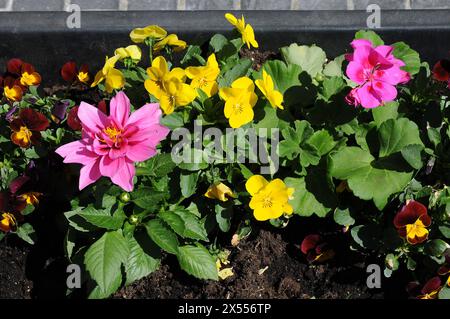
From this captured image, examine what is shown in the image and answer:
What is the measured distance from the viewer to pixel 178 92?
6.24 feet

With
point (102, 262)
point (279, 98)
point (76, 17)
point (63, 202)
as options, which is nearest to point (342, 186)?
point (279, 98)

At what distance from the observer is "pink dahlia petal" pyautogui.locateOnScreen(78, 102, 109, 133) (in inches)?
69.1

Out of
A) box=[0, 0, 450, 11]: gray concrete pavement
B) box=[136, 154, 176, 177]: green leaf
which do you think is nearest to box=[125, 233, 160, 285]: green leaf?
box=[136, 154, 176, 177]: green leaf

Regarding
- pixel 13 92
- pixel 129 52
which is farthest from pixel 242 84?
pixel 13 92

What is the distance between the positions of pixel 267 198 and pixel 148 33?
630 millimetres

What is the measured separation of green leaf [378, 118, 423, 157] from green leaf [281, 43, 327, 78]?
38 cm

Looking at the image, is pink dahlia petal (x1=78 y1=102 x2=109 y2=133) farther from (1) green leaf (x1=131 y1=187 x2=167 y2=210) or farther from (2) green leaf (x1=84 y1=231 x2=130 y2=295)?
(2) green leaf (x1=84 y1=231 x2=130 y2=295)

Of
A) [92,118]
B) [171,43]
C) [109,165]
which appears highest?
[171,43]

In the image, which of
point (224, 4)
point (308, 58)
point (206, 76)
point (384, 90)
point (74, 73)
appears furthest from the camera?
point (224, 4)

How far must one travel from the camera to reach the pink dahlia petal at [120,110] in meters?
1.75

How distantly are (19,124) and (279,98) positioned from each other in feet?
2.75

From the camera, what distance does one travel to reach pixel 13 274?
7.59ft

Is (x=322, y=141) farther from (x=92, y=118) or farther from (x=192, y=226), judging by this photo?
(x=92, y=118)
